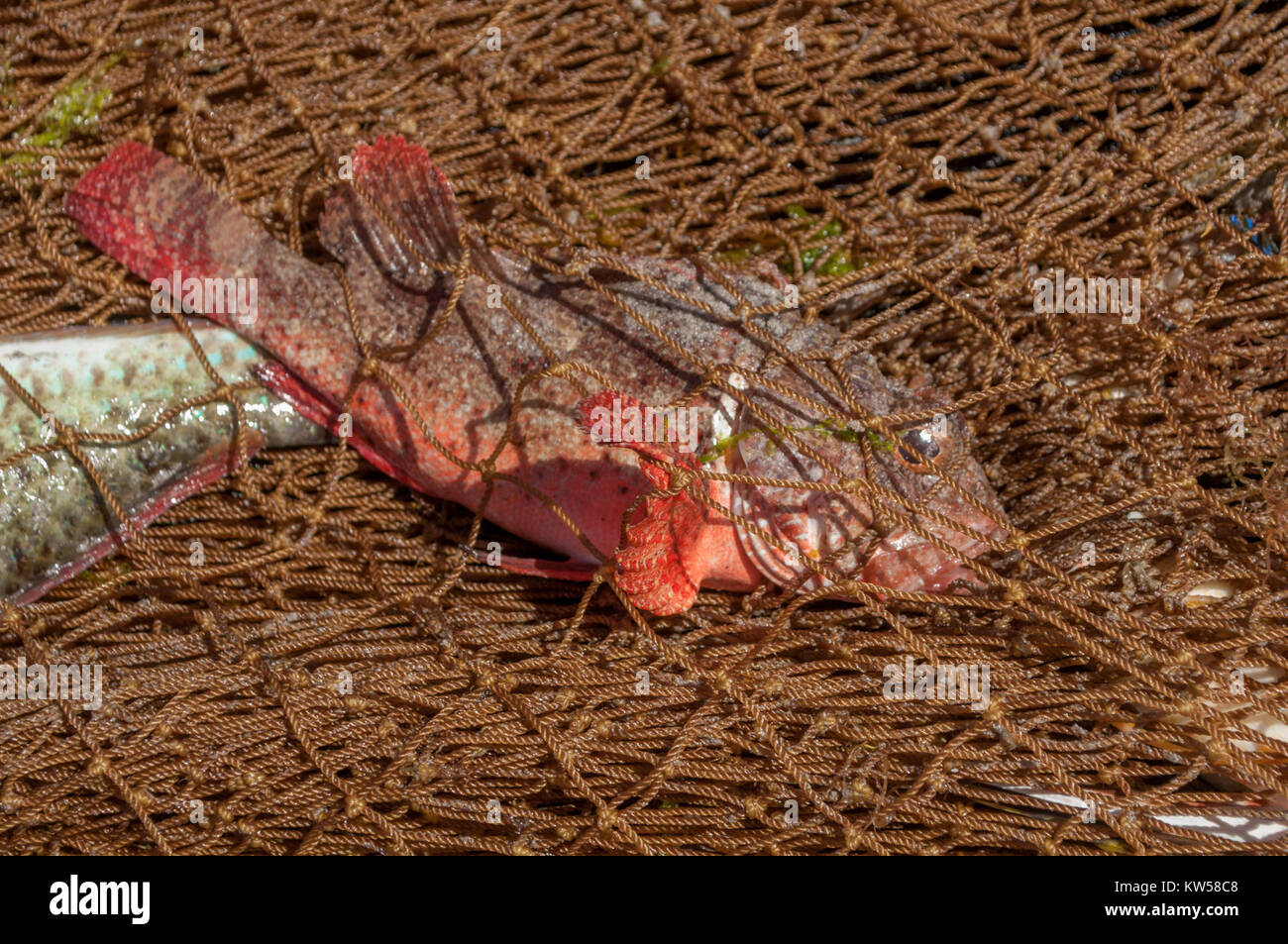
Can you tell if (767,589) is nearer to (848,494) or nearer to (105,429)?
(848,494)

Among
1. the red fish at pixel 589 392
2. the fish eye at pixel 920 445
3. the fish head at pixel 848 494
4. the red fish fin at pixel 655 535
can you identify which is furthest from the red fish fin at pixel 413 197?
the fish eye at pixel 920 445

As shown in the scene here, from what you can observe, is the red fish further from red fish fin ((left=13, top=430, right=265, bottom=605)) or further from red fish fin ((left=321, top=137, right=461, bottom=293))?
red fish fin ((left=13, top=430, right=265, bottom=605))

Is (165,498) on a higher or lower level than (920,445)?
lower

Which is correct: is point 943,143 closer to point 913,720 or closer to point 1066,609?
point 1066,609

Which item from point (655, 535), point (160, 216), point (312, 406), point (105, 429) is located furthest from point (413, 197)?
point (655, 535)

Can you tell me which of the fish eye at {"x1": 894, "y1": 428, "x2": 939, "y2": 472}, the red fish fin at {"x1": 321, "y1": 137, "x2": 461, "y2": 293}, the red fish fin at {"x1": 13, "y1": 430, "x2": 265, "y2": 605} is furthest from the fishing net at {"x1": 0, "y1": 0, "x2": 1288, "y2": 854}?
the fish eye at {"x1": 894, "y1": 428, "x2": 939, "y2": 472}
